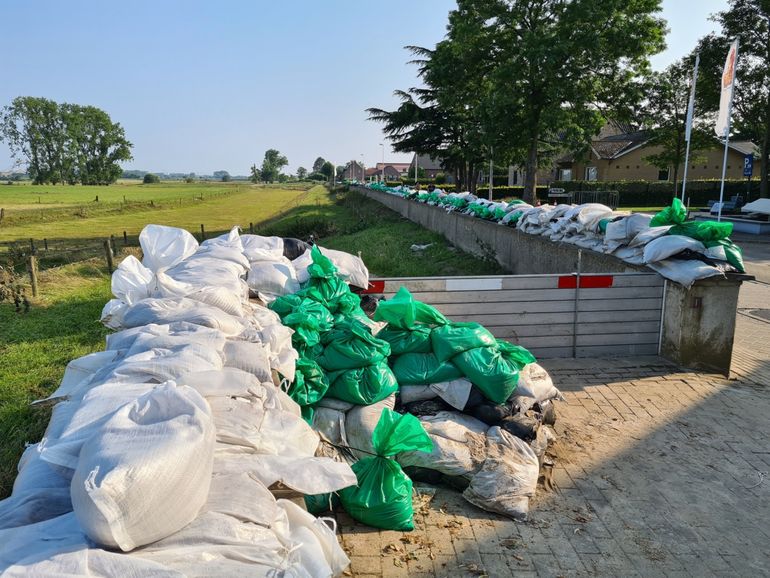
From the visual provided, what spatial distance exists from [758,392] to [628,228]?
242 cm

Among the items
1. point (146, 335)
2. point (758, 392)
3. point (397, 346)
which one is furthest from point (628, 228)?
point (146, 335)

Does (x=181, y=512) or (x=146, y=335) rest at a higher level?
(x=146, y=335)

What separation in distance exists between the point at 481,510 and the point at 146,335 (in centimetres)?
232

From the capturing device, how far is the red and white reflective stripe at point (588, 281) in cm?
643

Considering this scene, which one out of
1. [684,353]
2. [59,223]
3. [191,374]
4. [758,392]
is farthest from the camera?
[59,223]

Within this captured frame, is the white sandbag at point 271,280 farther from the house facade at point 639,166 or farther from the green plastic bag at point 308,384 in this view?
the house facade at point 639,166

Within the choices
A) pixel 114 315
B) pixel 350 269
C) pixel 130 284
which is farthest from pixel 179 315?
pixel 350 269

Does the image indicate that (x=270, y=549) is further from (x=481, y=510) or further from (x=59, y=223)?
(x=59, y=223)

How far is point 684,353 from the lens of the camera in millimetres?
6273

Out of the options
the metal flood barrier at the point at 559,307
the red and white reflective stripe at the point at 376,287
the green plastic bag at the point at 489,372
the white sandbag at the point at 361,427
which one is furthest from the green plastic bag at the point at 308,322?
the metal flood barrier at the point at 559,307

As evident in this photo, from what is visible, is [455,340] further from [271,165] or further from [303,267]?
[271,165]

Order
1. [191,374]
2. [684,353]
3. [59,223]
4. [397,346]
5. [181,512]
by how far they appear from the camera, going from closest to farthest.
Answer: [181,512] < [191,374] < [397,346] < [684,353] < [59,223]

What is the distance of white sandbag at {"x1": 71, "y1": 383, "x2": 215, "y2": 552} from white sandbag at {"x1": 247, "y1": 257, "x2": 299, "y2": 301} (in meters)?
3.39

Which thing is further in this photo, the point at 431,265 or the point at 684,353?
the point at 431,265
